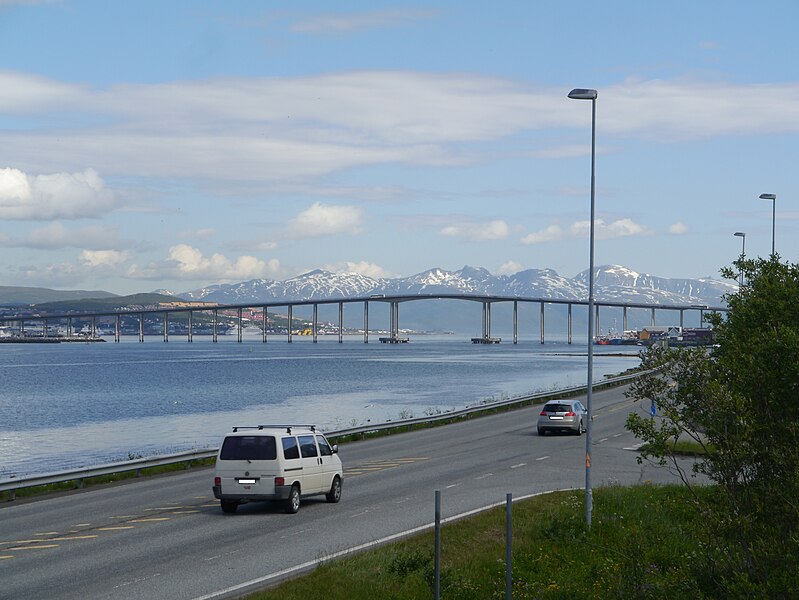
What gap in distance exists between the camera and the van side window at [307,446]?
25.1 metres

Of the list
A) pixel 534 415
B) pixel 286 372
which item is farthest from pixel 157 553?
pixel 286 372

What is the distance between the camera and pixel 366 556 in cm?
1756

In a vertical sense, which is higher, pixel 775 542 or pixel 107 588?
pixel 775 542

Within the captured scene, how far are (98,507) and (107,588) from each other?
32.4 ft

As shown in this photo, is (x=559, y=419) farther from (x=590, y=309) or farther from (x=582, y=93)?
(x=582, y=93)

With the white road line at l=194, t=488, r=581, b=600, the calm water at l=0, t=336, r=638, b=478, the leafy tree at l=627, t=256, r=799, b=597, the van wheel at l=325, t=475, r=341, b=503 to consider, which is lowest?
the calm water at l=0, t=336, r=638, b=478

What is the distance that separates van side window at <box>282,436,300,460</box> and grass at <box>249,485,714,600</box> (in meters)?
4.81

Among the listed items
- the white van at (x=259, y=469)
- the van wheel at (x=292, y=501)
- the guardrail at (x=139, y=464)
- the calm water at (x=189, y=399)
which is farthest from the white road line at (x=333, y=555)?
the calm water at (x=189, y=399)

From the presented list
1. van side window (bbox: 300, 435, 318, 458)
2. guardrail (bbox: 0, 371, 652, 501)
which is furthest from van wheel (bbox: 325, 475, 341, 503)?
guardrail (bbox: 0, 371, 652, 501)

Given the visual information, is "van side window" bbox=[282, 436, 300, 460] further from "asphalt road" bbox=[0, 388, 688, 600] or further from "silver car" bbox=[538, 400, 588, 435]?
"silver car" bbox=[538, 400, 588, 435]

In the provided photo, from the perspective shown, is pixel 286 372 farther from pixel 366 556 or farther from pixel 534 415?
pixel 366 556

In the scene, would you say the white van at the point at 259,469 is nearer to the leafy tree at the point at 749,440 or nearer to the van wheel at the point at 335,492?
the van wheel at the point at 335,492

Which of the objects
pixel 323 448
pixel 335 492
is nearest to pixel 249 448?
pixel 323 448

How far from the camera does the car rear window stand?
24047 mm
